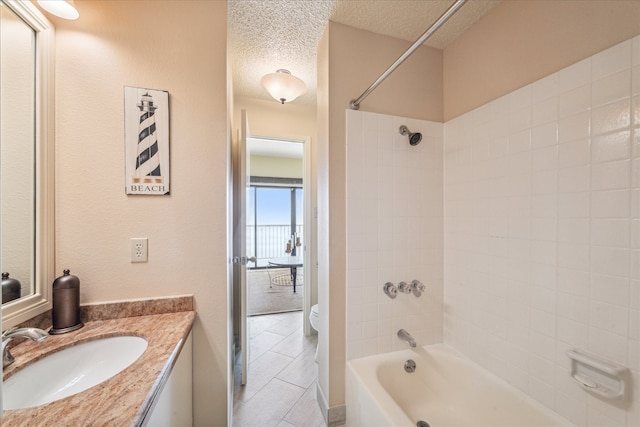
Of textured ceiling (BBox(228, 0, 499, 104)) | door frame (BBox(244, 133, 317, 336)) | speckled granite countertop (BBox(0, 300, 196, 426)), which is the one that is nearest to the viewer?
speckled granite countertop (BBox(0, 300, 196, 426))

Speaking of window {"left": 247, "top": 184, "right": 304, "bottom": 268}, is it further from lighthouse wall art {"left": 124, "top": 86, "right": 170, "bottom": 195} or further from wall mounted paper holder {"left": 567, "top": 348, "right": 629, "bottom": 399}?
wall mounted paper holder {"left": 567, "top": 348, "right": 629, "bottom": 399}

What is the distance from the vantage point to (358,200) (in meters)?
1.58

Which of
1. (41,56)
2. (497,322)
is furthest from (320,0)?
(497,322)

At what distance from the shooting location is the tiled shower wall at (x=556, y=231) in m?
0.94

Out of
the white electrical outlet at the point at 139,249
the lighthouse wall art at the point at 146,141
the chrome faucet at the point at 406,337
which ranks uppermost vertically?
the lighthouse wall art at the point at 146,141

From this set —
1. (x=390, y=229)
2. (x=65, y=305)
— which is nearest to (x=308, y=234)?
(x=390, y=229)

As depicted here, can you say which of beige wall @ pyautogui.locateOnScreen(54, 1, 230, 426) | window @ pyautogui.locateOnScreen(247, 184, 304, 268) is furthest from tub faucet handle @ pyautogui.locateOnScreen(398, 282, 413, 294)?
window @ pyautogui.locateOnScreen(247, 184, 304, 268)

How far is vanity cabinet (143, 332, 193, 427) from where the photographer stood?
80 centimetres

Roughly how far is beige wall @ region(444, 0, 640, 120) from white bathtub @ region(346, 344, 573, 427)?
1.65m

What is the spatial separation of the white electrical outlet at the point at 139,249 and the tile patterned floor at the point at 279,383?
48.8 inches

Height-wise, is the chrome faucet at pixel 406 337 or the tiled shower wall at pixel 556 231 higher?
the tiled shower wall at pixel 556 231

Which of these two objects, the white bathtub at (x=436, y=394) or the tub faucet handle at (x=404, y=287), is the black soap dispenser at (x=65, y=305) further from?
the tub faucet handle at (x=404, y=287)

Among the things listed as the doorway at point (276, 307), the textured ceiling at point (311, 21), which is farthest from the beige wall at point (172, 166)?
the doorway at point (276, 307)

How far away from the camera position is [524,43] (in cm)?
130
